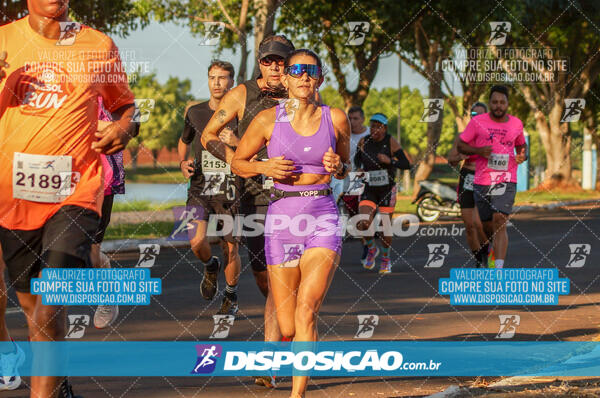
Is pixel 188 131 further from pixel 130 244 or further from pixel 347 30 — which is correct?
pixel 347 30

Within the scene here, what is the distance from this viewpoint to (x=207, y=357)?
279 inches

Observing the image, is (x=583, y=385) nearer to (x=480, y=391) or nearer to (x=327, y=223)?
(x=480, y=391)

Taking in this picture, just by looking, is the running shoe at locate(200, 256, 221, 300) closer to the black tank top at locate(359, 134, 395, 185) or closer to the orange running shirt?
the black tank top at locate(359, 134, 395, 185)

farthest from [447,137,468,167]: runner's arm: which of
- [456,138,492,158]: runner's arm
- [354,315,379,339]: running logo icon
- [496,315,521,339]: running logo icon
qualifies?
[354,315,379,339]: running logo icon

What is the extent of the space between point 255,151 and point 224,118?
119cm

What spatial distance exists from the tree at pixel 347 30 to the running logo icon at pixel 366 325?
56.7ft

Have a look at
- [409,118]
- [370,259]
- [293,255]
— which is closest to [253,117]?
[293,255]

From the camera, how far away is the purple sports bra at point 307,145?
5.78 m

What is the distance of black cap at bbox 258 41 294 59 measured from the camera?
269 inches

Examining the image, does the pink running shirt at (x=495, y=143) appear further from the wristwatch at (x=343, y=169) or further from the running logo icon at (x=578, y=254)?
the wristwatch at (x=343, y=169)

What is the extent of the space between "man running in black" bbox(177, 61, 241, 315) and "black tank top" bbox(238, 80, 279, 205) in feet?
6.72

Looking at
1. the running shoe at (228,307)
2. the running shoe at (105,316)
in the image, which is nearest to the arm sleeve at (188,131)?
the running shoe at (228,307)

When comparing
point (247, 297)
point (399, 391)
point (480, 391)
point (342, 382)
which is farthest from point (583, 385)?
point (247, 297)

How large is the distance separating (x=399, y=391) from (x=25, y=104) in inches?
106
